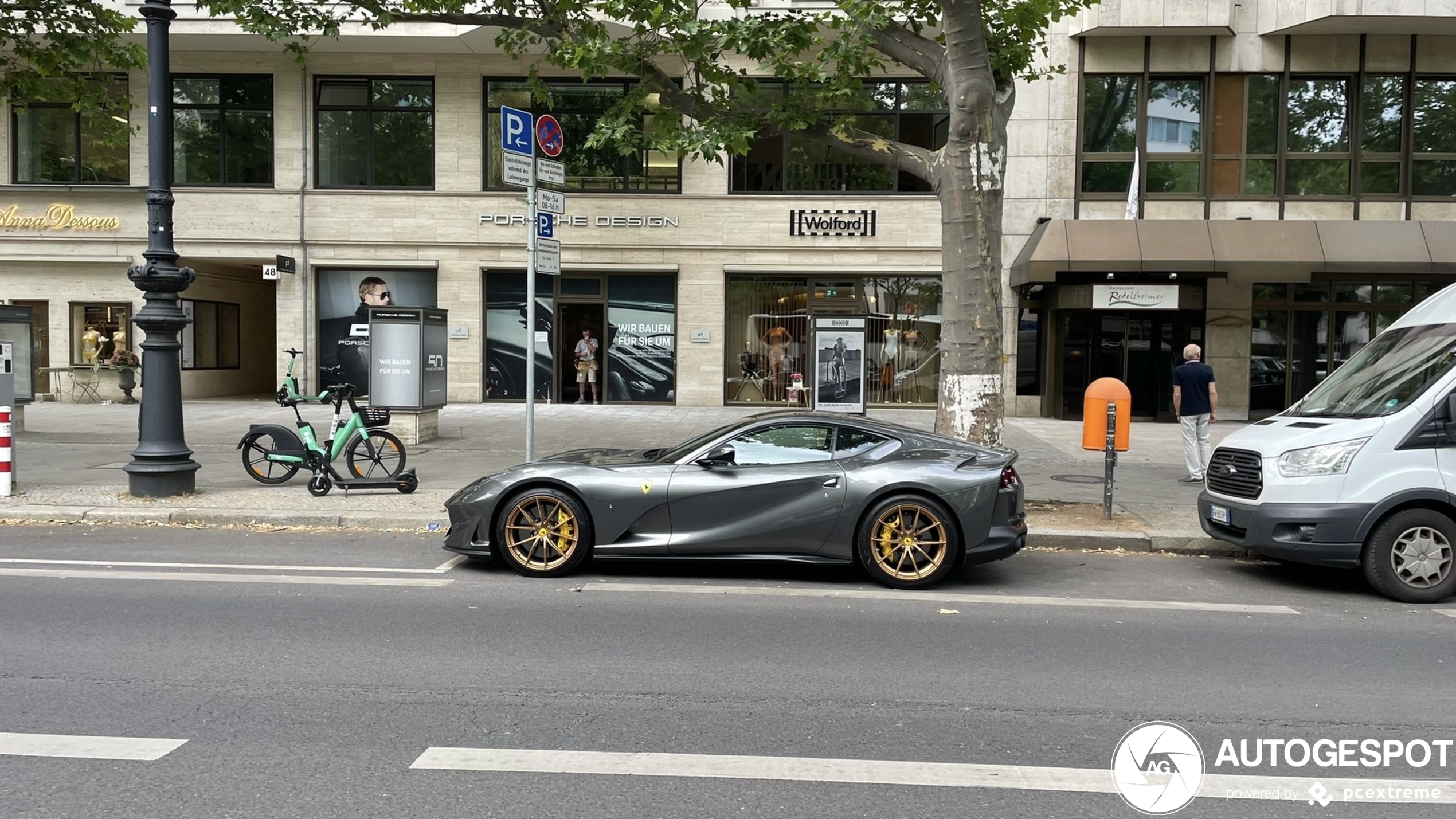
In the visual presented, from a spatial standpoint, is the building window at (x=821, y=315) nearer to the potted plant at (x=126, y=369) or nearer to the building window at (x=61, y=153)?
the potted plant at (x=126, y=369)

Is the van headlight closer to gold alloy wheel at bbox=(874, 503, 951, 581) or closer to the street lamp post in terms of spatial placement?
gold alloy wheel at bbox=(874, 503, 951, 581)

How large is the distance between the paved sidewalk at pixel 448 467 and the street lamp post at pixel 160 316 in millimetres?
298

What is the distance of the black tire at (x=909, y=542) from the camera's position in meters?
7.12

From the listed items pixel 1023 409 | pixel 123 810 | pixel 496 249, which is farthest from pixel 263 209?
pixel 123 810

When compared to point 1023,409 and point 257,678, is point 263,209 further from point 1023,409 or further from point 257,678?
point 257,678

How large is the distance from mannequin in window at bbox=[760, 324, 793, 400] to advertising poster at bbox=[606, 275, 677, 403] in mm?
2184

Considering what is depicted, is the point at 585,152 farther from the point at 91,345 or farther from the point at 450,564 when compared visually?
the point at 450,564

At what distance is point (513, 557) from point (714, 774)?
12.6 ft

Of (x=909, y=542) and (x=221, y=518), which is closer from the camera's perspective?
(x=909, y=542)

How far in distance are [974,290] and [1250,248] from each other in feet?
38.2

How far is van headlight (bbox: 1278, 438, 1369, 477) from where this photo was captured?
23.2 feet

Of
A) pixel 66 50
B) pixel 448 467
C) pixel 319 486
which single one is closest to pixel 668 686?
pixel 319 486

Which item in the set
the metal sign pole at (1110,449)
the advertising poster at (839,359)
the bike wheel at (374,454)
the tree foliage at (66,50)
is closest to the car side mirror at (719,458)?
the metal sign pole at (1110,449)

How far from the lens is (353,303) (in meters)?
22.3
